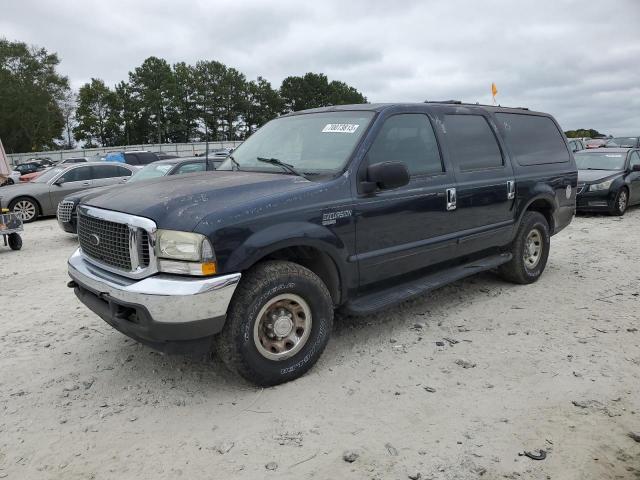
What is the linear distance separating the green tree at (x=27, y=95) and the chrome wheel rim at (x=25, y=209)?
6177cm

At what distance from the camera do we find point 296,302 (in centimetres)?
346

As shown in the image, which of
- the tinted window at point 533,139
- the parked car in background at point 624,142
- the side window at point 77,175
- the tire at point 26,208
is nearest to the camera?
the tinted window at point 533,139

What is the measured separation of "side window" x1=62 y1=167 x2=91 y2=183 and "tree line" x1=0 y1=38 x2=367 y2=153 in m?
57.1

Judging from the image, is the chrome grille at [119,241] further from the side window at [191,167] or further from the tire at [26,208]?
the tire at [26,208]

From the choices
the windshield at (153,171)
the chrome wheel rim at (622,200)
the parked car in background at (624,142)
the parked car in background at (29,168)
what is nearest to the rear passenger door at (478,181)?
the windshield at (153,171)

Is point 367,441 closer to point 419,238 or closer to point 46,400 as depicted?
point 419,238

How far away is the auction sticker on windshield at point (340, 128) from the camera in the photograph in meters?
4.07

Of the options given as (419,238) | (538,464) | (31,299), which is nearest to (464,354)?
(419,238)

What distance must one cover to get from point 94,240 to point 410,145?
2.67 meters

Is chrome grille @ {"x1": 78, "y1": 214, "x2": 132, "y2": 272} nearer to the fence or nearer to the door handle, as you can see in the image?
the door handle

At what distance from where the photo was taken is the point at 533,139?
5.85 metres

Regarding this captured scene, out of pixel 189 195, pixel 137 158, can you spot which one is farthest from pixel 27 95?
pixel 189 195

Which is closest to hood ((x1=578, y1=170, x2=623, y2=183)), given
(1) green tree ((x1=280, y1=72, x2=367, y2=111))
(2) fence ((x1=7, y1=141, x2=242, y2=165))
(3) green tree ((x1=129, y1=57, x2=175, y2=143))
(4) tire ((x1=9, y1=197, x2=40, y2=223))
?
(4) tire ((x1=9, y1=197, x2=40, y2=223))

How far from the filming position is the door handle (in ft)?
14.7
